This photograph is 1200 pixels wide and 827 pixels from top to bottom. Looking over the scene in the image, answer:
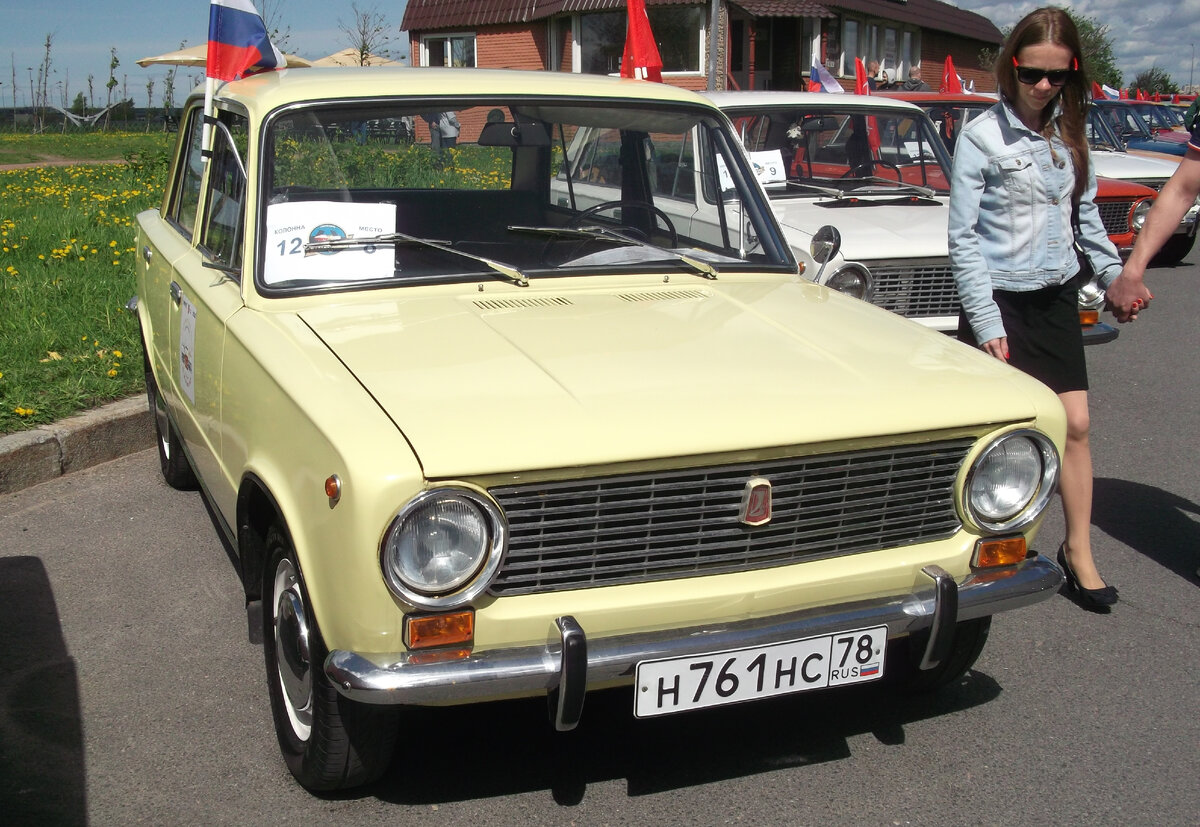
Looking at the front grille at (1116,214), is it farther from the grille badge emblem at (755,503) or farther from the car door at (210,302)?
the grille badge emblem at (755,503)

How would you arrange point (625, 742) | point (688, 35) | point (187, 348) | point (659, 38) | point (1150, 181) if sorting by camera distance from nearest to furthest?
point (625, 742)
point (187, 348)
point (1150, 181)
point (688, 35)
point (659, 38)

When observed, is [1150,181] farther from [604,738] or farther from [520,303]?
[604,738]

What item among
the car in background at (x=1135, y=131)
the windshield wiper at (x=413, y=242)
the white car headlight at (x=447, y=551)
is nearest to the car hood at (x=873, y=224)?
the windshield wiper at (x=413, y=242)

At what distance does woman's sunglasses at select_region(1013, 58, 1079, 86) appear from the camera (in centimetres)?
368

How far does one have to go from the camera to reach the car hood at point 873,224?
625cm

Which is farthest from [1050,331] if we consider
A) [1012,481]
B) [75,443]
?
[75,443]

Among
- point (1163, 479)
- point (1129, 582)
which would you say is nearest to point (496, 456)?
point (1129, 582)

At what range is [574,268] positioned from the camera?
3.66 m

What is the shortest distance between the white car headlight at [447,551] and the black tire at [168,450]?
9.40 feet

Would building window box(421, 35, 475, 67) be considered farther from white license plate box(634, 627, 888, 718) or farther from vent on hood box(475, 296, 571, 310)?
white license plate box(634, 627, 888, 718)

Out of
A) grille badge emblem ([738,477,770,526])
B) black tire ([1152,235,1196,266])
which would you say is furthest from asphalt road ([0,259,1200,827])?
black tire ([1152,235,1196,266])

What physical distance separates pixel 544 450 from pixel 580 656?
1.42 ft

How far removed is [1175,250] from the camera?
1323 cm

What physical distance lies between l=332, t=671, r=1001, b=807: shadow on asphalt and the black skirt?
43.6 inches
